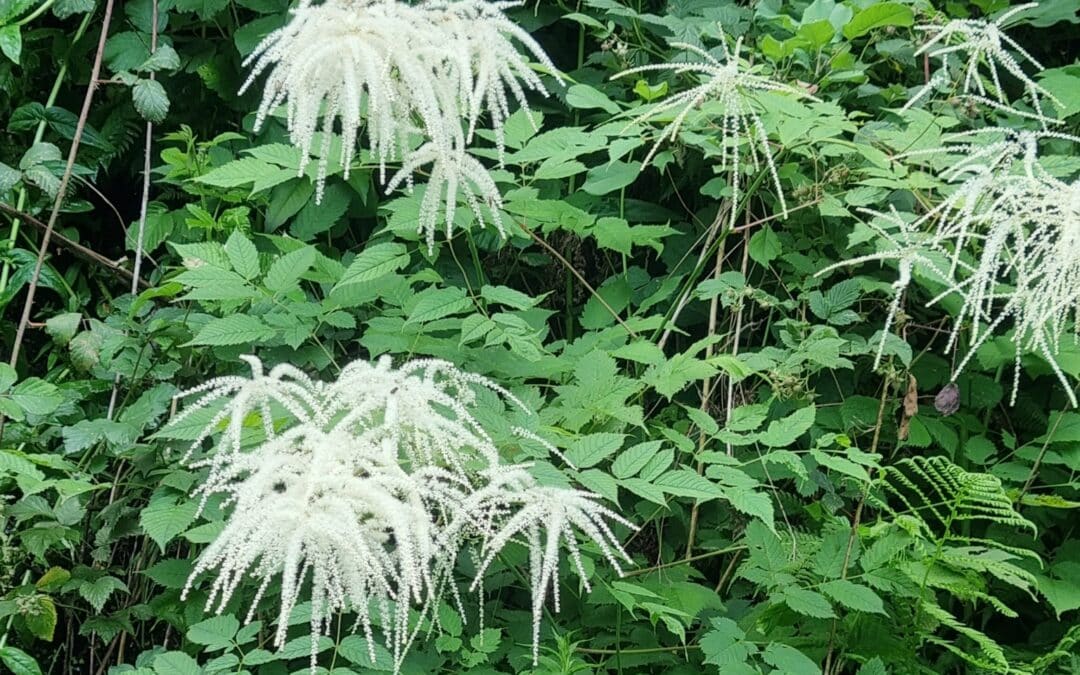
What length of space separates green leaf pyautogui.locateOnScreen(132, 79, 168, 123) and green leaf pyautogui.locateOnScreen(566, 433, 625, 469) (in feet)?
4.86

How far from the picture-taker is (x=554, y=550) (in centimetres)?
146

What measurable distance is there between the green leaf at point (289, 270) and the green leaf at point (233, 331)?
0.09m

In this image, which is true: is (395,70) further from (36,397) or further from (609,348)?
(36,397)

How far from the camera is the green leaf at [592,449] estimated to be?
1922mm

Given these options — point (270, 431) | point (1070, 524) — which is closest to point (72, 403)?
point (270, 431)

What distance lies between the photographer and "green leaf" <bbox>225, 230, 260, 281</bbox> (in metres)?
2.19

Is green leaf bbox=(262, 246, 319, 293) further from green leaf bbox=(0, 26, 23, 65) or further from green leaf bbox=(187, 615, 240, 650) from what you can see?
green leaf bbox=(0, 26, 23, 65)

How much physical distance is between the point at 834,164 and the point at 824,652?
44.6 inches

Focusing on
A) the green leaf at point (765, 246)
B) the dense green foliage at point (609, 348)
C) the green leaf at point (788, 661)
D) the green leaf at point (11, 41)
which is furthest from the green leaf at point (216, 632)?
the green leaf at point (11, 41)

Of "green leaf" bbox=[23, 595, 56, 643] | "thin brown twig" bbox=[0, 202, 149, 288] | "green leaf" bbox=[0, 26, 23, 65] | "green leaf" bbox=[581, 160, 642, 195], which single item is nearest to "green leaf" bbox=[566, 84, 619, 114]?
"green leaf" bbox=[581, 160, 642, 195]

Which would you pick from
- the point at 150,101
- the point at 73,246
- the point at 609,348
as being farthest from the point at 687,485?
the point at 73,246

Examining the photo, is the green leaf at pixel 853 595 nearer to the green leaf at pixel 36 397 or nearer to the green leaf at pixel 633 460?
the green leaf at pixel 633 460

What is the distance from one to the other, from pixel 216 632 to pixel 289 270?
2.19 ft

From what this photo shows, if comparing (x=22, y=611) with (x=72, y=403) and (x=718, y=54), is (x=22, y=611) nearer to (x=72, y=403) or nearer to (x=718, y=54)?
(x=72, y=403)
